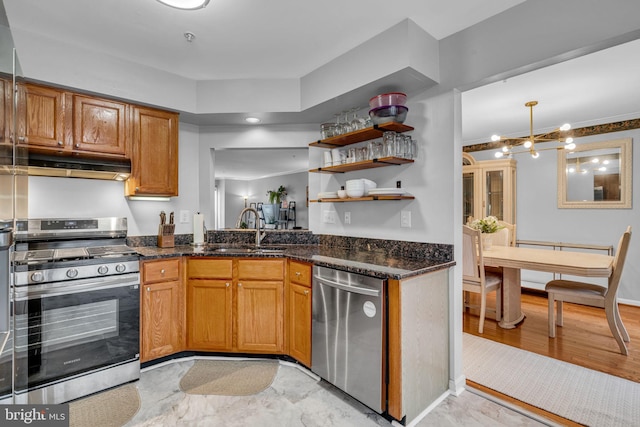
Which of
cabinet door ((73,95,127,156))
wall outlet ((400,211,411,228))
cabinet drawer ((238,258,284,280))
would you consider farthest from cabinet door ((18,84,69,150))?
wall outlet ((400,211,411,228))

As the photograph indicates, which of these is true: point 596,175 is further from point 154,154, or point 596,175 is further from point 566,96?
point 154,154

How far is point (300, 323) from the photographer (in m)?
2.43

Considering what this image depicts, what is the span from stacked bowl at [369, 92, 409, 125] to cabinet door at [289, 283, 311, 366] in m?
1.36

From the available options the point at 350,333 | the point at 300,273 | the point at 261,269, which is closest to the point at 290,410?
the point at 350,333

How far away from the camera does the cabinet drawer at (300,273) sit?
92.2 inches

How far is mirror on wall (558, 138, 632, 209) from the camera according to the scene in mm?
4062

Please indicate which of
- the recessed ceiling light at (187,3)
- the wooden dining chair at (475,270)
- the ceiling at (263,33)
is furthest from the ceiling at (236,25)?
the wooden dining chair at (475,270)

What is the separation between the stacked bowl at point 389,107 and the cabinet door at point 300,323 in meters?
1.36

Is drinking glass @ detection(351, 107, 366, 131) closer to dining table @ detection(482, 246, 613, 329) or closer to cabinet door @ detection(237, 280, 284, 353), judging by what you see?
cabinet door @ detection(237, 280, 284, 353)

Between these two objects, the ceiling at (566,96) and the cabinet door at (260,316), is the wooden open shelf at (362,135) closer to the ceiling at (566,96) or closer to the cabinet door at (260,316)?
the cabinet door at (260,316)

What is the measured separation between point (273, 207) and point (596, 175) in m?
6.80

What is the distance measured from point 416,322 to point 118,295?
2.01 metres

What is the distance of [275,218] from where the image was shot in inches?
352

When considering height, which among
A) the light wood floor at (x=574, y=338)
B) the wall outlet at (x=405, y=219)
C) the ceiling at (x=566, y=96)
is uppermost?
the ceiling at (x=566, y=96)
